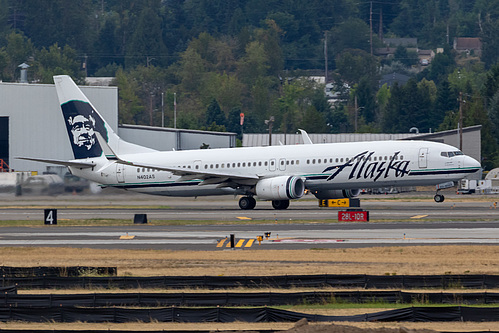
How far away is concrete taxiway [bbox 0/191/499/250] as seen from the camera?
3881 centimetres

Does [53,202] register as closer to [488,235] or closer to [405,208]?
[405,208]

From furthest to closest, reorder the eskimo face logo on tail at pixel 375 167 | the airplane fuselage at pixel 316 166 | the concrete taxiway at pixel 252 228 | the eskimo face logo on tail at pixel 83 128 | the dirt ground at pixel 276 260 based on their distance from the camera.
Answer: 1. the eskimo face logo on tail at pixel 83 128
2. the airplane fuselage at pixel 316 166
3. the eskimo face logo on tail at pixel 375 167
4. the concrete taxiway at pixel 252 228
5. the dirt ground at pixel 276 260

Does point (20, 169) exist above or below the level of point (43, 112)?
below

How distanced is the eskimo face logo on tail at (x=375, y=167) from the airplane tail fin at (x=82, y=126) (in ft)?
59.0

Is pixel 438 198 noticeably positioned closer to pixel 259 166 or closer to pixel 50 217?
pixel 259 166

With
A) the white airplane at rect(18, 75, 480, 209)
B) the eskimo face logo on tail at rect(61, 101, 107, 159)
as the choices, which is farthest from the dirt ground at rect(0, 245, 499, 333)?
the eskimo face logo on tail at rect(61, 101, 107, 159)

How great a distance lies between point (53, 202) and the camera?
68.6m

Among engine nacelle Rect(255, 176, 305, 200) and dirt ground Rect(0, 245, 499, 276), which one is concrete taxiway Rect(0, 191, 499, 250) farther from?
dirt ground Rect(0, 245, 499, 276)

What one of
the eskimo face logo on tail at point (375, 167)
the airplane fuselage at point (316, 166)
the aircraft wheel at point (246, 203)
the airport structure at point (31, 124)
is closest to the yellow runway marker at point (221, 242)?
the eskimo face logo on tail at point (375, 167)

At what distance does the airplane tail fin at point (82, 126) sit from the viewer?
6391 cm

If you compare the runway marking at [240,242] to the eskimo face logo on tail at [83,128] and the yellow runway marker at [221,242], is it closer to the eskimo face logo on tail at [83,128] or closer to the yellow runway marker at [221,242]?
the yellow runway marker at [221,242]

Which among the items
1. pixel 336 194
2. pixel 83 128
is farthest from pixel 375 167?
pixel 83 128

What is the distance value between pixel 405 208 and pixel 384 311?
3885 cm

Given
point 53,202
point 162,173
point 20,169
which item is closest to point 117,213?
point 162,173
